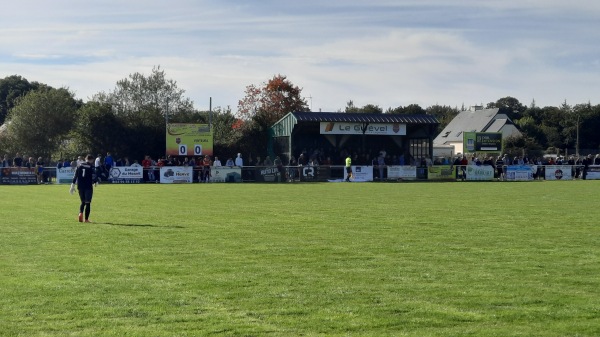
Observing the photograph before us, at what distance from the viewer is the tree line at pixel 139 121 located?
59.7 metres

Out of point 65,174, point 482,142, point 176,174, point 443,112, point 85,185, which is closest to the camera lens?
point 85,185

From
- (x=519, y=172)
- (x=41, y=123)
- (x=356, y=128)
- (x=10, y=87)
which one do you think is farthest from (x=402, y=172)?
(x=10, y=87)

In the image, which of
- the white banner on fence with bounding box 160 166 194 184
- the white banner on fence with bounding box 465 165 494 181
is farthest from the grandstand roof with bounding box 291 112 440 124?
the white banner on fence with bounding box 160 166 194 184

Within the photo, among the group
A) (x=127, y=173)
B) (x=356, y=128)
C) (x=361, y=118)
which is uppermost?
(x=361, y=118)

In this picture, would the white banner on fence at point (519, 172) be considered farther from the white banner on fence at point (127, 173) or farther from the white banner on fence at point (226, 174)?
the white banner on fence at point (127, 173)

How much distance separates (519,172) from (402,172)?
819cm

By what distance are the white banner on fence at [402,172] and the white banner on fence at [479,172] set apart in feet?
12.7

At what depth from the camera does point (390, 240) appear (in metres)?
15.9

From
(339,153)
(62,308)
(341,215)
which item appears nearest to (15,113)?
(339,153)

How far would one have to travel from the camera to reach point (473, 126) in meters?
110

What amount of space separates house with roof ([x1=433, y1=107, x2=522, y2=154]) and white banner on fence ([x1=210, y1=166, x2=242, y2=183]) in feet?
184

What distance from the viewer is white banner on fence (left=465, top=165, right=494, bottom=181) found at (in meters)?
54.5

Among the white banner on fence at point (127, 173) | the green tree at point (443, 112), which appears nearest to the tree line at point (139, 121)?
the white banner on fence at point (127, 173)

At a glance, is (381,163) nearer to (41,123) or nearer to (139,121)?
(139,121)
